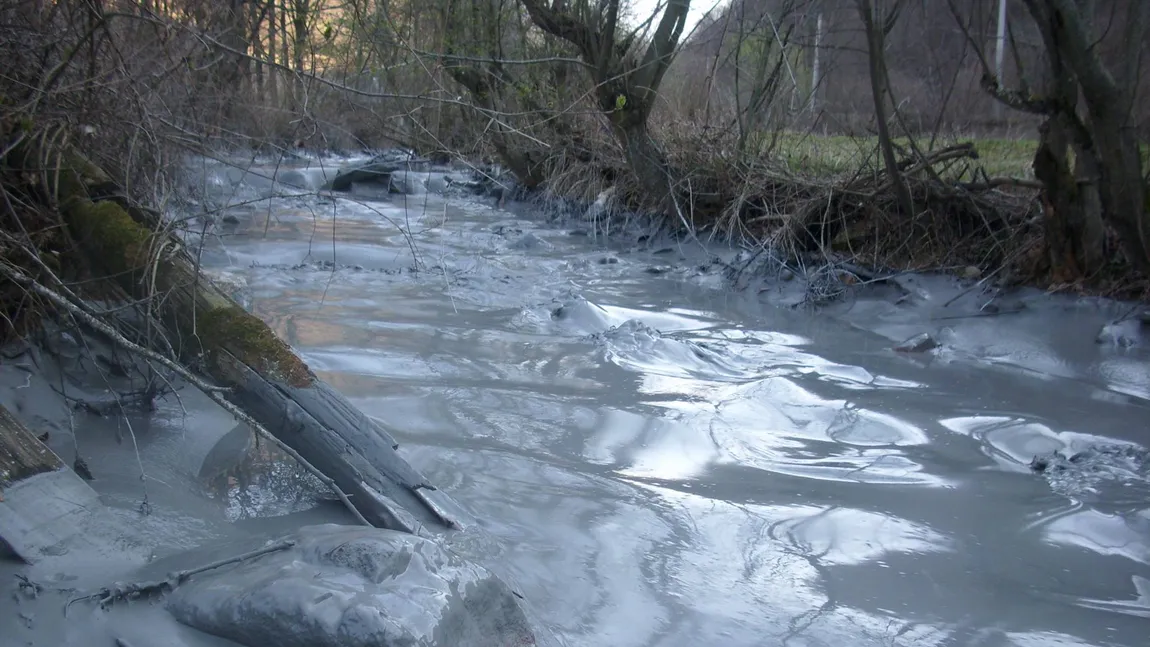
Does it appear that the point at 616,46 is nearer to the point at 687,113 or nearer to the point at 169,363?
the point at 687,113

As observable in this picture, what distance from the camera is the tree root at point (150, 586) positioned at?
228 cm

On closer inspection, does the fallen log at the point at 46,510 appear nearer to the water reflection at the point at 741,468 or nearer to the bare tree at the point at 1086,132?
the water reflection at the point at 741,468

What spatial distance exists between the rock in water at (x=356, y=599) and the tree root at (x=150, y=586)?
23 mm

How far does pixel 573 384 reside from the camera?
4.85 m

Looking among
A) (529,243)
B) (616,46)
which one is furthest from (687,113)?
(529,243)

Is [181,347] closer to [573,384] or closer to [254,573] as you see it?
[254,573]

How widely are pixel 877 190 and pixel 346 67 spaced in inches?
163

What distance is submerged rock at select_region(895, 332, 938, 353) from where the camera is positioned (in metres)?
5.89

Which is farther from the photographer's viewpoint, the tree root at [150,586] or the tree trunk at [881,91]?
the tree trunk at [881,91]

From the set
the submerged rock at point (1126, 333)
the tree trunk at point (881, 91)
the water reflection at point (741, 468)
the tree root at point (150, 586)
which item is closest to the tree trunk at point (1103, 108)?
the submerged rock at point (1126, 333)

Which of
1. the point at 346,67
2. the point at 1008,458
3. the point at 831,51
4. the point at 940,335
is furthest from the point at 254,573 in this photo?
the point at 831,51

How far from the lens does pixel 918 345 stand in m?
5.93

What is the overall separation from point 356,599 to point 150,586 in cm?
52

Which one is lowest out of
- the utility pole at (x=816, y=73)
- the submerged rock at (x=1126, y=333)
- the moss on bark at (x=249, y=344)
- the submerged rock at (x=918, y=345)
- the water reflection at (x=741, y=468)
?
the water reflection at (x=741, y=468)
